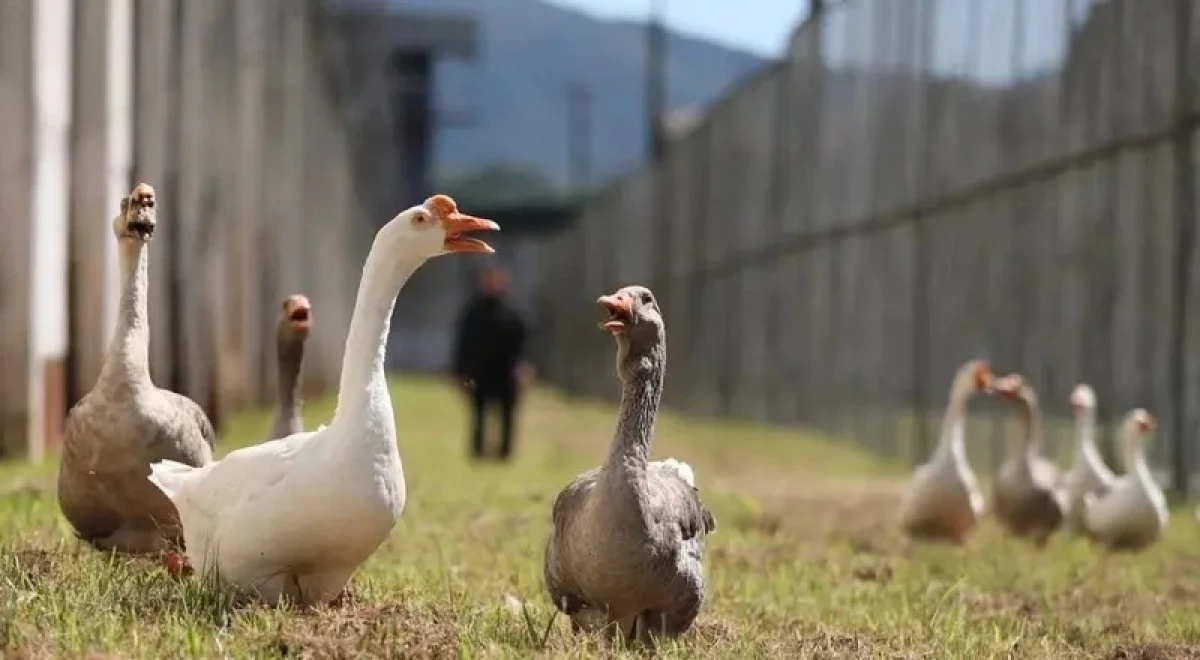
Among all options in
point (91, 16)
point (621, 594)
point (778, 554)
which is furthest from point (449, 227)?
point (91, 16)

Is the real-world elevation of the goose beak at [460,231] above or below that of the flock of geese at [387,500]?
above

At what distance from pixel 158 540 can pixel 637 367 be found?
5.97 ft

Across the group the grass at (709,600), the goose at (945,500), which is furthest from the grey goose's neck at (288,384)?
→ the goose at (945,500)

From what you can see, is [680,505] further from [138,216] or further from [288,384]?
[288,384]

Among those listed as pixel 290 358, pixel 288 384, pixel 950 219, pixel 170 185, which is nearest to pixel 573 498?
pixel 290 358

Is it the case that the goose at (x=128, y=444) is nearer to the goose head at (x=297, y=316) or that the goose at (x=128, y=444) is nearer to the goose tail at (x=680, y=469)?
the goose head at (x=297, y=316)

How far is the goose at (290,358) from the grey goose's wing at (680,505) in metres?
1.82

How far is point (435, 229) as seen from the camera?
602cm

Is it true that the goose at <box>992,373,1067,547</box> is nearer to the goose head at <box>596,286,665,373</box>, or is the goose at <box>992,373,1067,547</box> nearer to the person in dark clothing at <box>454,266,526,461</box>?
the goose head at <box>596,286,665,373</box>

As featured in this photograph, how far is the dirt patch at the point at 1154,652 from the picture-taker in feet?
21.0

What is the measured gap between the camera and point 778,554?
999cm

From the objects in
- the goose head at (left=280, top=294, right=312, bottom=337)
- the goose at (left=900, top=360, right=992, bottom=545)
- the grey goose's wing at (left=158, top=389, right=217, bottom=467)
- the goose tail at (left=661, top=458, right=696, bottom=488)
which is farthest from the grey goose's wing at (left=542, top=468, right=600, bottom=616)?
the goose at (left=900, top=360, right=992, bottom=545)

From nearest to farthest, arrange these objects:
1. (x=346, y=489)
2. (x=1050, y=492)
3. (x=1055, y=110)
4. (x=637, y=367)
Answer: (x=346, y=489) < (x=637, y=367) < (x=1050, y=492) < (x=1055, y=110)

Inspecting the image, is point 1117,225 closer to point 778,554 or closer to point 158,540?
point 778,554
